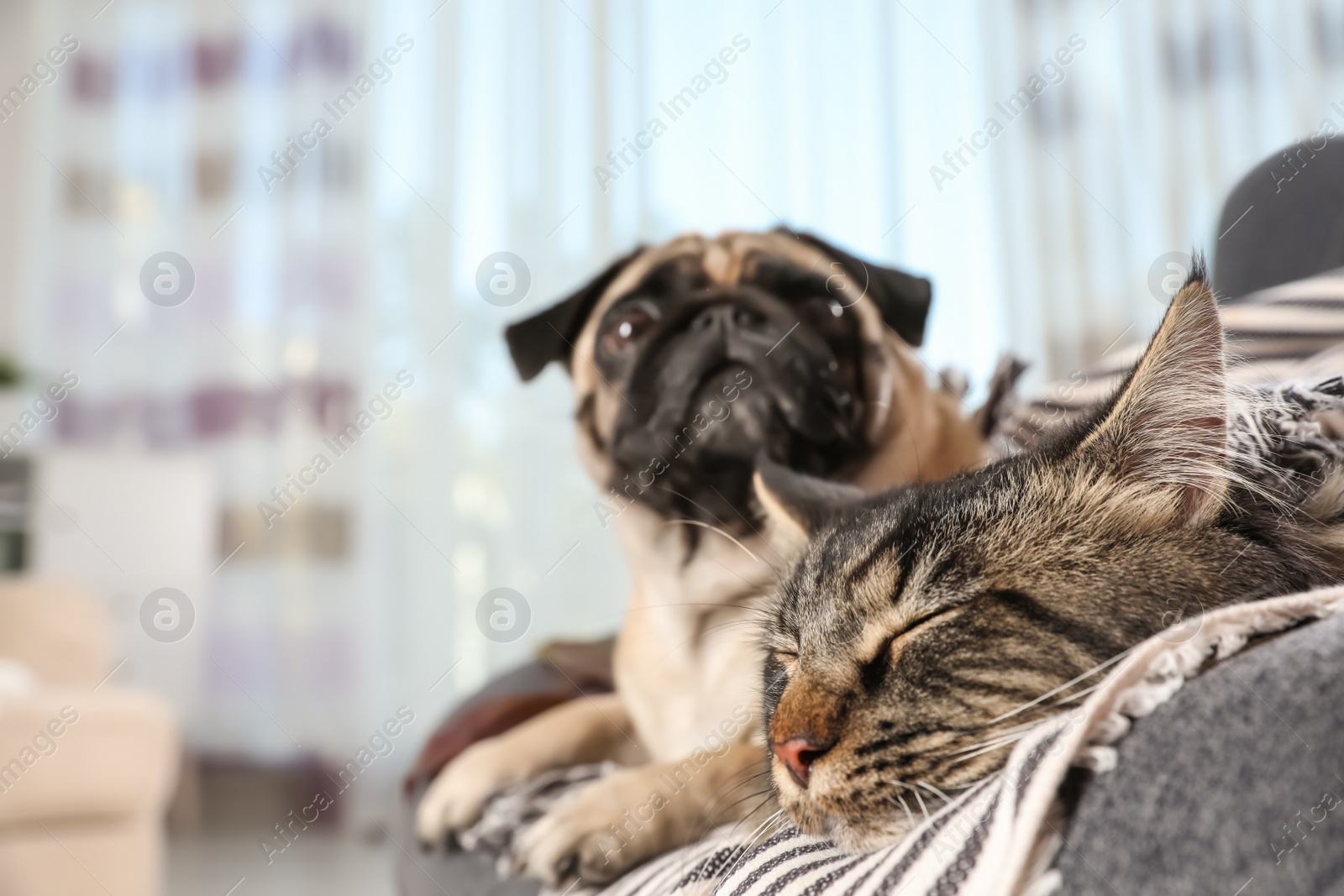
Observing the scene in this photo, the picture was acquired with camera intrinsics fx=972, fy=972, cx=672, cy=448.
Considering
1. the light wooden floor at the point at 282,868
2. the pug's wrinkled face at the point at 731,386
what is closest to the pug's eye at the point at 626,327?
the pug's wrinkled face at the point at 731,386

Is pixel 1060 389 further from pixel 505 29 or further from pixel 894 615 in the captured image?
pixel 505 29

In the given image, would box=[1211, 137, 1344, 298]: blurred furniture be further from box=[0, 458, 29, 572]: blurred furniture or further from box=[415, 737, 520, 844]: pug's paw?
box=[0, 458, 29, 572]: blurred furniture

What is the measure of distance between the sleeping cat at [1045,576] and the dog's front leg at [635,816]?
31 cm

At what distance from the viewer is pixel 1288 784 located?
1.01 ft

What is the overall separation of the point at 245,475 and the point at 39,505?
26.0 inches

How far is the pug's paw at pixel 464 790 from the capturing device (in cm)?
114

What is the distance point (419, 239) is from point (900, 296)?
2491 millimetres

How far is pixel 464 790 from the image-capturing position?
1.16 meters

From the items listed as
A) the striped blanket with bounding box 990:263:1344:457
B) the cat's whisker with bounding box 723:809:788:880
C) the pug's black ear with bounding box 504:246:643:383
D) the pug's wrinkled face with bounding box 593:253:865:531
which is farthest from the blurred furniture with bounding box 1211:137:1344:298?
the cat's whisker with bounding box 723:809:788:880

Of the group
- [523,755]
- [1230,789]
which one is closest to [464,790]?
[523,755]

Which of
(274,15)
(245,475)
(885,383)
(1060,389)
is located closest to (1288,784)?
(885,383)

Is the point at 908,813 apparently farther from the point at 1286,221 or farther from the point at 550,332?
the point at 1286,221

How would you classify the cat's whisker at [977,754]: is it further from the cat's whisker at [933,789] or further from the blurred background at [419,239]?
the blurred background at [419,239]

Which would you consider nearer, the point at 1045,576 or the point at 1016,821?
the point at 1016,821
